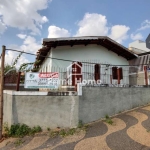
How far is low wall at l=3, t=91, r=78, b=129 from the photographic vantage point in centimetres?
632

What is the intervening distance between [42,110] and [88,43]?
6642 millimetres

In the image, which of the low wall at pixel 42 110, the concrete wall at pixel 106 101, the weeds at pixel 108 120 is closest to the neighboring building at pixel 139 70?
the concrete wall at pixel 106 101

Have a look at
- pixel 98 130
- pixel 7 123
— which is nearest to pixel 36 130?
pixel 7 123

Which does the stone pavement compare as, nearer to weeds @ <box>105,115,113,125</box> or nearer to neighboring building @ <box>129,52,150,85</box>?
weeds @ <box>105,115,113,125</box>

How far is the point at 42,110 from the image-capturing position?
6379mm

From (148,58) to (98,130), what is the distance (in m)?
8.69

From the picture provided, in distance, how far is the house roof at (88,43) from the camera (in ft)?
31.2

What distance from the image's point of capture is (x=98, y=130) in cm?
602

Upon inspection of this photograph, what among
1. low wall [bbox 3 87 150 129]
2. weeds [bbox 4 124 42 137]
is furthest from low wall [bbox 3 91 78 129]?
weeds [bbox 4 124 42 137]

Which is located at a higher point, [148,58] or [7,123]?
[148,58]

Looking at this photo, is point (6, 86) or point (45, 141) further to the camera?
point (6, 86)

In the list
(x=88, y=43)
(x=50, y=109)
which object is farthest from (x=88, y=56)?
(x=50, y=109)

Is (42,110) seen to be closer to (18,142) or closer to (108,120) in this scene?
(18,142)

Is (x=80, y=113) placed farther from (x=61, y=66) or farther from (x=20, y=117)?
(x=61, y=66)
